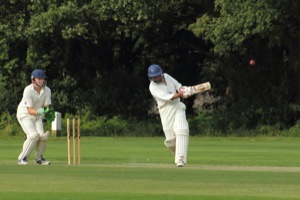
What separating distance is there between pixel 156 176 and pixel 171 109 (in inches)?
106

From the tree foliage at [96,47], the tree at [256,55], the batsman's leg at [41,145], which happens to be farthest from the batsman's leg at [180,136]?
the tree foliage at [96,47]

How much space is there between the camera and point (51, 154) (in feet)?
80.4

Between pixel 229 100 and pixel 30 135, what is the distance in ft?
64.0

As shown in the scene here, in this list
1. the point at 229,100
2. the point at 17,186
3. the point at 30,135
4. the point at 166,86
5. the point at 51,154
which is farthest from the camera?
the point at 229,100

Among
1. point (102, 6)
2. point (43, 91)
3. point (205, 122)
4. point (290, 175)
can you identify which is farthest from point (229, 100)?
point (290, 175)

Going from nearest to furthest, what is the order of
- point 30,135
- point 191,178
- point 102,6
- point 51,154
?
point 191,178 → point 30,135 → point 51,154 → point 102,6

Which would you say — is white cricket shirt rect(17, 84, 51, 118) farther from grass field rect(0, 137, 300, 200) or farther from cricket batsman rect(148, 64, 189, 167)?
cricket batsman rect(148, 64, 189, 167)

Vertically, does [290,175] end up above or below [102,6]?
below

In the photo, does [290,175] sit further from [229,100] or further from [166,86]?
[229,100]

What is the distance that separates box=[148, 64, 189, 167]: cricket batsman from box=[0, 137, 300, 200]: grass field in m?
0.40

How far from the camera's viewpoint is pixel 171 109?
60.5 feet

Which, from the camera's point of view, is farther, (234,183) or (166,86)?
(166,86)

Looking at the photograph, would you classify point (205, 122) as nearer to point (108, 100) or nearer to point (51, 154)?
point (108, 100)

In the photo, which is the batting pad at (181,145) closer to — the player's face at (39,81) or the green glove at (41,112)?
the green glove at (41,112)
